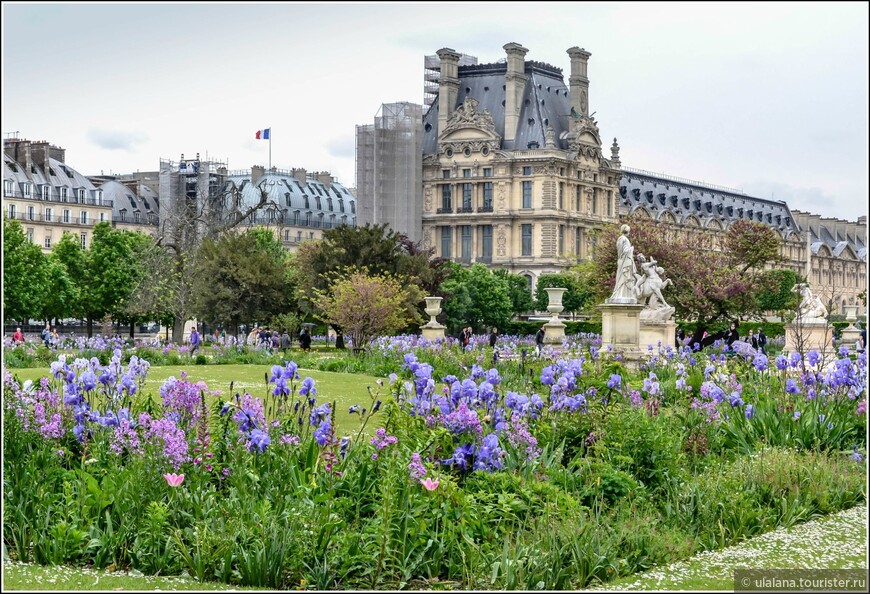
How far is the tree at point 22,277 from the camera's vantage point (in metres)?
52.2

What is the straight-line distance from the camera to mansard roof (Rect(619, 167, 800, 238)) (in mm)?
104500

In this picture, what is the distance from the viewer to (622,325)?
25438 mm

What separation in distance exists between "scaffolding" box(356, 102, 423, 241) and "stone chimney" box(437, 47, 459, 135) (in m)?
4.69

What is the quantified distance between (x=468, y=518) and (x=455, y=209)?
8412cm

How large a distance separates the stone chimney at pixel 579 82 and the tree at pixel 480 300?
26.4m

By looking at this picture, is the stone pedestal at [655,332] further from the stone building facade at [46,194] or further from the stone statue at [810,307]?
the stone building facade at [46,194]

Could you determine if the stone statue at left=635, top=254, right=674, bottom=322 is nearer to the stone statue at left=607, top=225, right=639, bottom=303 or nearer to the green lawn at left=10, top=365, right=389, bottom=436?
the stone statue at left=607, top=225, right=639, bottom=303

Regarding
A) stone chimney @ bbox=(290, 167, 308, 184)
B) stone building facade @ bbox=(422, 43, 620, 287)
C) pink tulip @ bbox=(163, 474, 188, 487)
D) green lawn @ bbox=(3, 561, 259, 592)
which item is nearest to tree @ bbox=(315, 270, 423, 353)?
pink tulip @ bbox=(163, 474, 188, 487)

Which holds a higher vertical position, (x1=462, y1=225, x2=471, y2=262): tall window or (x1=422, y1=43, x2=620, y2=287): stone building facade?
(x1=422, y1=43, x2=620, y2=287): stone building facade

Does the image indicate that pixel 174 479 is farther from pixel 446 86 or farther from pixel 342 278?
pixel 446 86

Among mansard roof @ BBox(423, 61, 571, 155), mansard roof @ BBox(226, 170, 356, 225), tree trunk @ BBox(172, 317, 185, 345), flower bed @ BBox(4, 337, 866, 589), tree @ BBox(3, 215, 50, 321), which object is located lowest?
flower bed @ BBox(4, 337, 866, 589)

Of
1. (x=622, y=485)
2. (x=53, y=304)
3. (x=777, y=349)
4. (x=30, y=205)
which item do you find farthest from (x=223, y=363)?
(x=30, y=205)

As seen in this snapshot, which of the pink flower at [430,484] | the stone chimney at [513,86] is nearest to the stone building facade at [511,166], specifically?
the stone chimney at [513,86]

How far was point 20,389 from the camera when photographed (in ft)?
34.4
